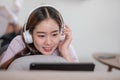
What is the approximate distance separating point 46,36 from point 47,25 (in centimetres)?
4

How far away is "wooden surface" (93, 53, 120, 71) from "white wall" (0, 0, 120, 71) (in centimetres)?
14

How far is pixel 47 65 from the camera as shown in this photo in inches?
22.6

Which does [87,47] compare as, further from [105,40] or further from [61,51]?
[61,51]

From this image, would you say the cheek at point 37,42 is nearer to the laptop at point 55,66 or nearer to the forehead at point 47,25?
the forehead at point 47,25

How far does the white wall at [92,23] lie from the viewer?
68.4 inches

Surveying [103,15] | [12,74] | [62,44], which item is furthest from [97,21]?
[12,74]

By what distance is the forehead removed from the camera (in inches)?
40.0

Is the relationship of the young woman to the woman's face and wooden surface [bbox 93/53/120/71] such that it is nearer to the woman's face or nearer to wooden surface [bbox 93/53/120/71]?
the woman's face

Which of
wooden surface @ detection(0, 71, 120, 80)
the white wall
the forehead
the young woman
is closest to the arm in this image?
the young woman

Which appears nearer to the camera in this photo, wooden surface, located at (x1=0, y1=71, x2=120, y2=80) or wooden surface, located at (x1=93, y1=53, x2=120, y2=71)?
wooden surface, located at (x1=0, y1=71, x2=120, y2=80)

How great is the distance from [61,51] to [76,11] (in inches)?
27.1

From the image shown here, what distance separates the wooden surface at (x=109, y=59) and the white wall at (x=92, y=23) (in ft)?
0.44

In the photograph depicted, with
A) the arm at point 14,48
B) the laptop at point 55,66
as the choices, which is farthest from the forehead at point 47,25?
the laptop at point 55,66

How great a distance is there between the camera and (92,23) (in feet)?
6.05
